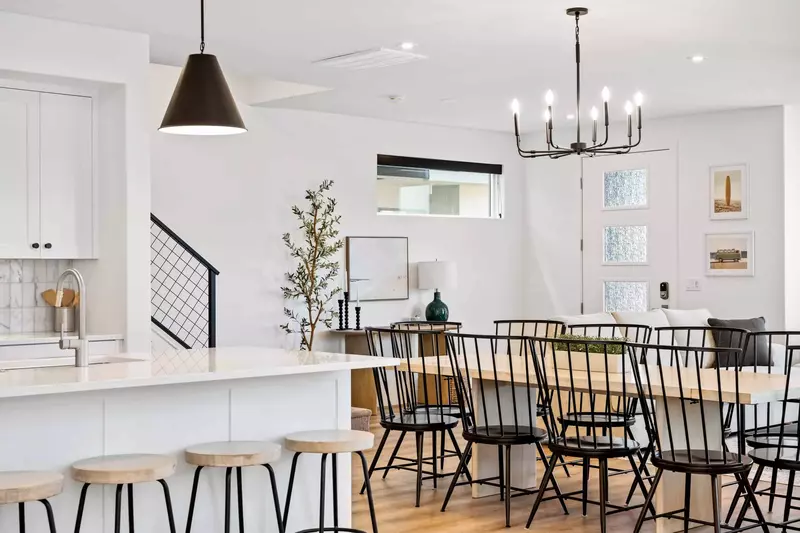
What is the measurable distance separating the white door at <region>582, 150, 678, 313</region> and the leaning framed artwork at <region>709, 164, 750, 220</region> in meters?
0.41

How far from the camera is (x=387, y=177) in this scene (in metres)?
9.58

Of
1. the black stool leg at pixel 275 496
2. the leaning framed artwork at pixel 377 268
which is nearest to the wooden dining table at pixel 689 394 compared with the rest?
the black stool leg at pixel 275 496

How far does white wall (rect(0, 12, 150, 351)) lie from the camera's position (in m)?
5.82

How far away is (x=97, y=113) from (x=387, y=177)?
12.7ft

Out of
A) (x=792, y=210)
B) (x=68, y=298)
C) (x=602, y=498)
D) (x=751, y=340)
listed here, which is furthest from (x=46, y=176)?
(x=792, y=210)

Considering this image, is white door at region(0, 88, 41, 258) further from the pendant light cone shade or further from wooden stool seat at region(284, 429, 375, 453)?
wooden stool seat at region(284, 429, 375, 453)

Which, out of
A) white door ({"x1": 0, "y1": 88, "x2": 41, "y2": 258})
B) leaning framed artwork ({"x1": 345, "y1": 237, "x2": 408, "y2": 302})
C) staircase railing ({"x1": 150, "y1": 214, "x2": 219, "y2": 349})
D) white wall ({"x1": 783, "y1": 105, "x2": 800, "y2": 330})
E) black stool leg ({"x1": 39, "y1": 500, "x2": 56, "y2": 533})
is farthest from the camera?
leaning framed artwork ({"x1": 345, "y1": 237, "x2": 408, "y2": 302})

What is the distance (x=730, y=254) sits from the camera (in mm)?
9102

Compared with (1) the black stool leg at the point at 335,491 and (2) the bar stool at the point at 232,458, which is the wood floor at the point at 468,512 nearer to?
(1) the black stool leg at the point at 335,491

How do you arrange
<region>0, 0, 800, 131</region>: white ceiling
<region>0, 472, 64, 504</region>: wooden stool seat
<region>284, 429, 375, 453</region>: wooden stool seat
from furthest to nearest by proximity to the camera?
<region>0, 0, 800, 131</region>: white ceiling < <region>284, 429, 375, 453</region>: wooden stool seat < <region>0, 472, 64, 504</region>: wooden stool seat

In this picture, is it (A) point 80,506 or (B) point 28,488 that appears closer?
(B) point 28,488

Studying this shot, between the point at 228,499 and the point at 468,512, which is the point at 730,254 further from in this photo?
the point at 228,499

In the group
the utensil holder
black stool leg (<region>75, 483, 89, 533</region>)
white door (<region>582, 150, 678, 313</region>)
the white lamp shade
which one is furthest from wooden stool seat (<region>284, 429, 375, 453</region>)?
white door (<region>582, 150, 678, 313</region>)

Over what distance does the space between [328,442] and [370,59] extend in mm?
3384
